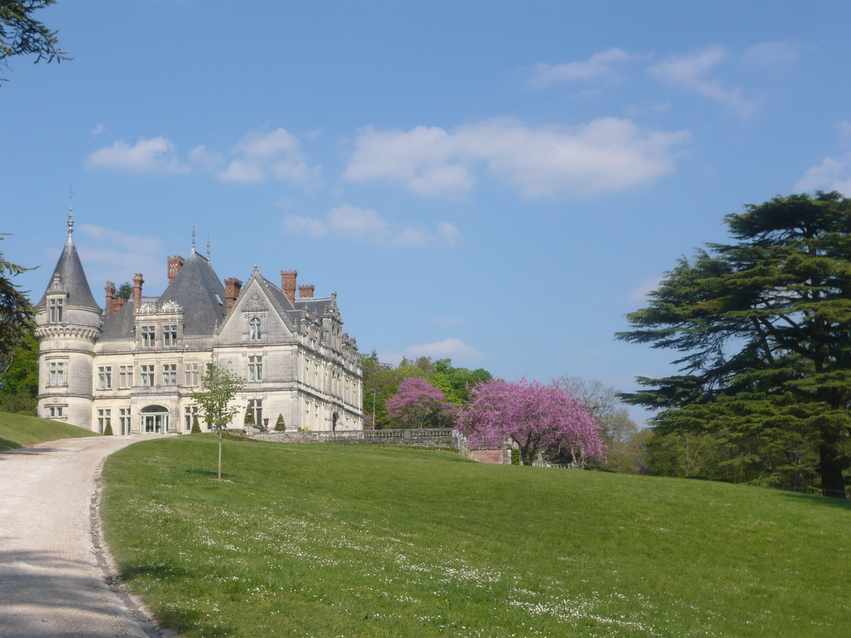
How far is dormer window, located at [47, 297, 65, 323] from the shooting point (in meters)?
67.3

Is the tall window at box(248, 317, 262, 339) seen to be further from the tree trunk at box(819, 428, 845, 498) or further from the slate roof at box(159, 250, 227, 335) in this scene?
the tree trunk at box(819, 428, 845, 498)

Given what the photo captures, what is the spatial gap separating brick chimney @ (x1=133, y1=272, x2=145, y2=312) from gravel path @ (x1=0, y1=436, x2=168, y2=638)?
143ft

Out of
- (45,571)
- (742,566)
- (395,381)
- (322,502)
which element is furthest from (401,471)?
(395,381)

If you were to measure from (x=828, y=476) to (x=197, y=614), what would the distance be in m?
35.5

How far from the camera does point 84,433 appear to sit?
49.8 meters

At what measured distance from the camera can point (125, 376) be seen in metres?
68.2

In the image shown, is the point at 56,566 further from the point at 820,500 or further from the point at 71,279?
the point at 71,279

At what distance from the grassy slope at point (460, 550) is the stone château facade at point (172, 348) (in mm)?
25552

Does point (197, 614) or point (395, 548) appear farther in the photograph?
point (395, 548)

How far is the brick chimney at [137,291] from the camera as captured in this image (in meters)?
68.5

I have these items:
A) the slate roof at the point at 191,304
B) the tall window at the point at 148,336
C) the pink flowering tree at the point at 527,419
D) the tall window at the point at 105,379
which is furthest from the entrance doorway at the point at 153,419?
the pink flowering tree at the point at 527,419

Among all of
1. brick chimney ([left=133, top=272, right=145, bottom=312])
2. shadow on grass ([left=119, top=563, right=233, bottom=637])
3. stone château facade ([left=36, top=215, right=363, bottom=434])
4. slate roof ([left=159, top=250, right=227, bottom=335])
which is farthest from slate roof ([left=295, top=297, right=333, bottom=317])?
shadow on grass ([left=119, top=563, right=233, bottom=637])

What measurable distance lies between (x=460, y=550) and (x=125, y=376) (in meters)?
53.1

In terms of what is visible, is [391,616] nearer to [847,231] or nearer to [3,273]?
[3,273]
